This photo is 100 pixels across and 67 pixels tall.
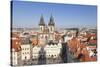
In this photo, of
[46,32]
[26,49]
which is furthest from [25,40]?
[46,32]

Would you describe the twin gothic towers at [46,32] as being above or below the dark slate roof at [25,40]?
above

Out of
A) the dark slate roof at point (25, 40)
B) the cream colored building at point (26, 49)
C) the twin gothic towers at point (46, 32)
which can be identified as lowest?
the cream colored building at point (26, 49)

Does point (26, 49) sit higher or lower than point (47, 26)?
lower

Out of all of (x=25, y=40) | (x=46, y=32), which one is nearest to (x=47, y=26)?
(x=46, y=32)

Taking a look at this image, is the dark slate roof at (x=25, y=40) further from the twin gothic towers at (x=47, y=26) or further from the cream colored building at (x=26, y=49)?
the twin gothic towers at (x=47, y=26)

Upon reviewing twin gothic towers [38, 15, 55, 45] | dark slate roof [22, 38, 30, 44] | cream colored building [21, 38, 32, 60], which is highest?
twin gothic towers [38, 15, 55, 45]

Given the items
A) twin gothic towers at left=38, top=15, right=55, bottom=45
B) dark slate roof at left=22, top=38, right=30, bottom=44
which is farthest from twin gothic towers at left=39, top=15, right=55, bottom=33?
dark slate roof at left=22, top=38, right=30, bottom=44

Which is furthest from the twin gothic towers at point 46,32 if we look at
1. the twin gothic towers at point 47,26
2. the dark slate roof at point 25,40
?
the dark slate roof at point 25,40

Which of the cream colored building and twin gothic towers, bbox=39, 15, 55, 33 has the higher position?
twin gothic towers, bbox=39, 15, 55, 33

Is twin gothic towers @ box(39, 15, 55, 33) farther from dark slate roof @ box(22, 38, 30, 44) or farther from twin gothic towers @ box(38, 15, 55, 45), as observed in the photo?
dark slate roof @ box(22, 38, 30, 44)

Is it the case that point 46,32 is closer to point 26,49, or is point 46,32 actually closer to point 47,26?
point 47,26
